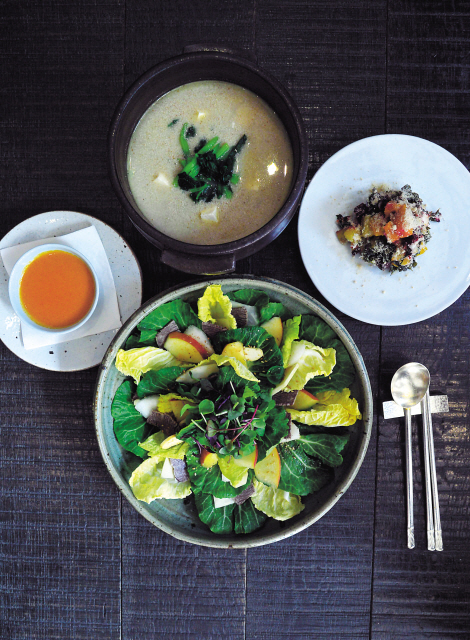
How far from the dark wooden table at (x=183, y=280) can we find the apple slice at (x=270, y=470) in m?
0.39

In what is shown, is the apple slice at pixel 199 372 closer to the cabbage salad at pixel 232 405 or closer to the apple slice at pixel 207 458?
the cabbage salad at pixel 232 405

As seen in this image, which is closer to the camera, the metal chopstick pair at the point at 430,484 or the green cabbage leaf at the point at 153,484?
the green cabbage leaf at the point at 153,484

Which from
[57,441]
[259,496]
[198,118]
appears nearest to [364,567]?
[259,496]

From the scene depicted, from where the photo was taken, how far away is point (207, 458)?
124 cm

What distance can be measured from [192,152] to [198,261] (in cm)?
33

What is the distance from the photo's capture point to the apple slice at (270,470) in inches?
50.1

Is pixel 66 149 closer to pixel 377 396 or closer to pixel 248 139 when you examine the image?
pixel 248 139

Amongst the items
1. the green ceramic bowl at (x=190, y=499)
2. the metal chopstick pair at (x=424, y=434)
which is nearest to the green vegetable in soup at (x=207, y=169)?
the green ceramic bowl at (x=190, y=499)

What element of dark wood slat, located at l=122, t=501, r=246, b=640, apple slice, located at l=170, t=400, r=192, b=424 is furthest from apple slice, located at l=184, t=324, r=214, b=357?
dark wood slat, located at l=122, t=501, r=246, b=640

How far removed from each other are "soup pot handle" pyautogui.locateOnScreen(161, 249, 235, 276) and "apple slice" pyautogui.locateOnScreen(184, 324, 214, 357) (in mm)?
192

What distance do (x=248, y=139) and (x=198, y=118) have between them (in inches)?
5.6

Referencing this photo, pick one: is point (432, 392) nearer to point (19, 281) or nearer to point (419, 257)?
point (419, 257)

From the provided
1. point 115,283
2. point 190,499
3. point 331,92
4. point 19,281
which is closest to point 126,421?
point 190,499

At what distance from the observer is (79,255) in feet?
4.58
